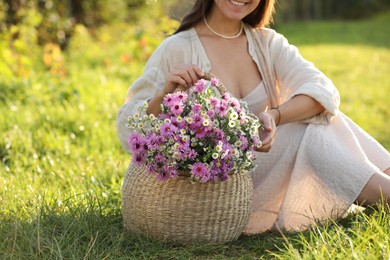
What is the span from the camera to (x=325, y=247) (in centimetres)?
239

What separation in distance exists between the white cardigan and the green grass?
0.47 metres

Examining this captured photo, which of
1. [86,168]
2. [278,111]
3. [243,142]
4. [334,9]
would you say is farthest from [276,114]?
[334,9]

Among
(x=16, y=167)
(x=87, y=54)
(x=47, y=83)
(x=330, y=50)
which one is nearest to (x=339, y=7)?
(x=330, y=50)

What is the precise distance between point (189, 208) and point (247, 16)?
3.58 feet

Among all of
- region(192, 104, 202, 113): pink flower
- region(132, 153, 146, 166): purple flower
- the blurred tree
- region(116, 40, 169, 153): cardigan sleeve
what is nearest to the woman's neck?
region(116, 40, 169, 153): cardigan sleeve

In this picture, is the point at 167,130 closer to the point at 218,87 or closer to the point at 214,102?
the point at 214,102

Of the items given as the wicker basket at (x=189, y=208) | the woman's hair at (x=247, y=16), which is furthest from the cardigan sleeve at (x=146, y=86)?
the wicker basket at (x=189, y=208)

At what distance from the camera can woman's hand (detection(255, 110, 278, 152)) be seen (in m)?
2.77

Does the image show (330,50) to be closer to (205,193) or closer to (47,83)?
(47,83)

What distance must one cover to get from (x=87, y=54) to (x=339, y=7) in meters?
19.0

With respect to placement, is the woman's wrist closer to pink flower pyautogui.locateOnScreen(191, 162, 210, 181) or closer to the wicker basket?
the wicker basket

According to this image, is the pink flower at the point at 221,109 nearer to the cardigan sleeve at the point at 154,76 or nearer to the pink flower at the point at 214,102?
the pink flower at the point at 214,102

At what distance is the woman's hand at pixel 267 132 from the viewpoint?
9.09ft

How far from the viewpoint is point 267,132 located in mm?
2814
